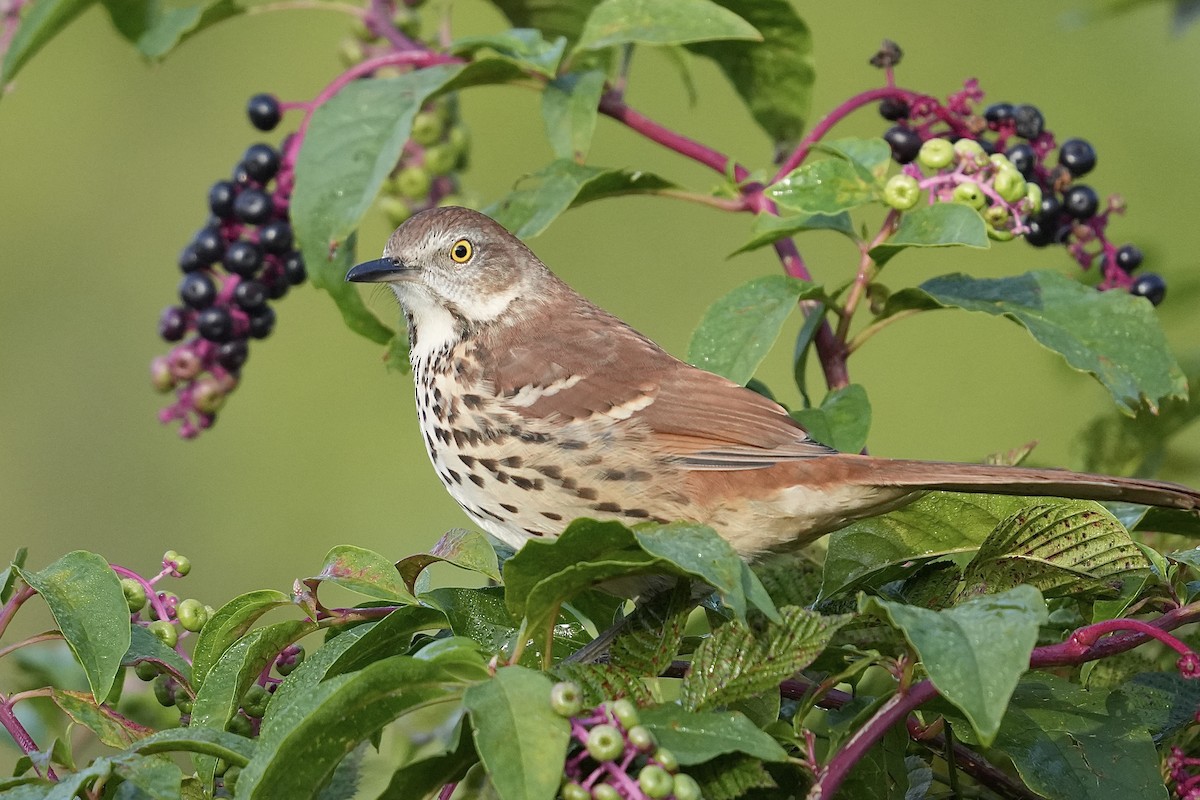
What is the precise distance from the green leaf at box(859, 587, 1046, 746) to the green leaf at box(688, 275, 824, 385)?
1013mm

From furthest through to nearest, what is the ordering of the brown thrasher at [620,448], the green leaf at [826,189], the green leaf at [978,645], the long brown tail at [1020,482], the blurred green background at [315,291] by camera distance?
the blurred green background at [315,291] → the brown thrasher at [620,448] → the green leaf at [826,189] → the long brown tail at [1020,482] → the green leaf at [978,645]

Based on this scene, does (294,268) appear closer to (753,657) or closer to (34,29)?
(34,29)

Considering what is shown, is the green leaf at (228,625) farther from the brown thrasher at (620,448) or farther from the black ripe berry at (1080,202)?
the black ripe berry at (1080,202)

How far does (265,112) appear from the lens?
3.59m

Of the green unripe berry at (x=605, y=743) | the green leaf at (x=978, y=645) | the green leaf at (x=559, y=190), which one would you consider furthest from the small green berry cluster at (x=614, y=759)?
the green leaf at (x=559, y=190)

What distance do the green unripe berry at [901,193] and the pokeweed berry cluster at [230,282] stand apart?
52.3 inches

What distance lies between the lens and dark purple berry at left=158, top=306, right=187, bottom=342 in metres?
3.36

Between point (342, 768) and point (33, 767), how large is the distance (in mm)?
406

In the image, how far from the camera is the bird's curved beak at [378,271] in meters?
3.27

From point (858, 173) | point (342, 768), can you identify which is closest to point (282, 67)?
point (858, 173)

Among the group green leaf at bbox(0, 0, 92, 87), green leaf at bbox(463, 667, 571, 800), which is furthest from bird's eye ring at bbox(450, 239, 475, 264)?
green leaf at bbox(463, 667, 571, 800)

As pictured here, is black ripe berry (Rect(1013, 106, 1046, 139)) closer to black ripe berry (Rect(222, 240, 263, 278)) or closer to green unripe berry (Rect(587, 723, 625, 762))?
black ripe berry (Rect(222, 240, 263, 278))

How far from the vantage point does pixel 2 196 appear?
25.5 feet

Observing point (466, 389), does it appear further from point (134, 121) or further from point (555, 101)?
point (134, 121)
